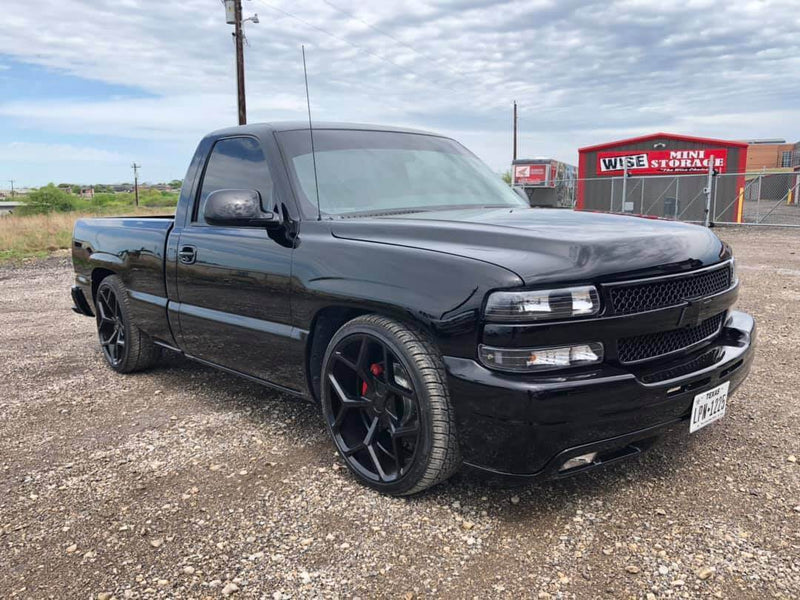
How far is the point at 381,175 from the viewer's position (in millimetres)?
3666

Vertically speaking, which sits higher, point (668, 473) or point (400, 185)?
point (400, 185)

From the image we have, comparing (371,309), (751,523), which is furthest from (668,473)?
(371,309)

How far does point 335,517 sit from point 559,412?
1.07 metres

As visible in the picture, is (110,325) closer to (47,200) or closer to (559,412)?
(559,412)

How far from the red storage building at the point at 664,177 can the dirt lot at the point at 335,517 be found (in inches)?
727

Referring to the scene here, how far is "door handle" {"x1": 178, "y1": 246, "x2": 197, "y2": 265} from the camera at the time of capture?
392 centimetres

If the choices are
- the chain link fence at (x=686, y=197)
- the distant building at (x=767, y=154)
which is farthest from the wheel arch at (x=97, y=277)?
A: the distant building at (x=767, y=154)

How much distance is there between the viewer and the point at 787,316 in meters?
6.50

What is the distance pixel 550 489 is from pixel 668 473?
580 millimetres

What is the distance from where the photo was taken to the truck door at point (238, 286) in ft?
11.0

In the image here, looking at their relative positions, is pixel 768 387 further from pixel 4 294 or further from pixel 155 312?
pixel 4 294

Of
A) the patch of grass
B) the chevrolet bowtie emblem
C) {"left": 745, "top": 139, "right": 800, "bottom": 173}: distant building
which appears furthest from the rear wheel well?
{"left": 745, "top": 139, "right": 800, "bottom": 173}: distant building

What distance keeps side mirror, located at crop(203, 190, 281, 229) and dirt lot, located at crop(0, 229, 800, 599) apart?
1.22 meters

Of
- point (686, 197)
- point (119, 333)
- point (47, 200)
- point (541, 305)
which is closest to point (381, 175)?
point (541, 305)
